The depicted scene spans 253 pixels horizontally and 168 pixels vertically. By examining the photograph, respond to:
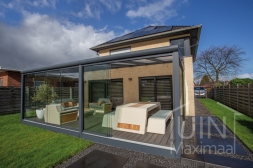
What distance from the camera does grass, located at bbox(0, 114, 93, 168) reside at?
11.4 ft

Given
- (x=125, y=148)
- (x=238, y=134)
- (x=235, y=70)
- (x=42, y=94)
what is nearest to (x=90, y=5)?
(x=42, y=94)

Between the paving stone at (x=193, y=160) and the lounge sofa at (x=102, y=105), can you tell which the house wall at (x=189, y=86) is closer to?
the paving stone at (x=193, y=160)

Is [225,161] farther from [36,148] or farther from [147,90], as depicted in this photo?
[147,90]

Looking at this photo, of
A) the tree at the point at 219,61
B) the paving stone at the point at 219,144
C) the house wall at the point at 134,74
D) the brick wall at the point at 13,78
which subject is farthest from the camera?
the tree at the point at 219,61

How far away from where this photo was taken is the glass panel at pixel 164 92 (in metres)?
8.52

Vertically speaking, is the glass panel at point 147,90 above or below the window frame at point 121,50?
below

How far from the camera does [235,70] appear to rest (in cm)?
2470

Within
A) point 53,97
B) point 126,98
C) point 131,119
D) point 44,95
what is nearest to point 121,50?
point 126,98

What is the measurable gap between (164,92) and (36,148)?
710cm

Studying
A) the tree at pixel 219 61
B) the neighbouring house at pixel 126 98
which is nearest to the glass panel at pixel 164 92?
the neighbouring house at pixel 126 98

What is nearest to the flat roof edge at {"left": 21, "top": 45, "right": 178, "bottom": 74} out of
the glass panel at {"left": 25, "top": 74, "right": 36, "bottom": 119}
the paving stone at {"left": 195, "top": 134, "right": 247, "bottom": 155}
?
the glass panel at {"left": 25, "top": 74, "right": 36, "bottom": 119}

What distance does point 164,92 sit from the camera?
8.70 metres

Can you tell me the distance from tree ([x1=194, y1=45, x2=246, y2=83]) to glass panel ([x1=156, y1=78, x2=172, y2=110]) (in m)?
22.5

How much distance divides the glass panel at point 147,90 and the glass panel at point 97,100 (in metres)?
4.81
